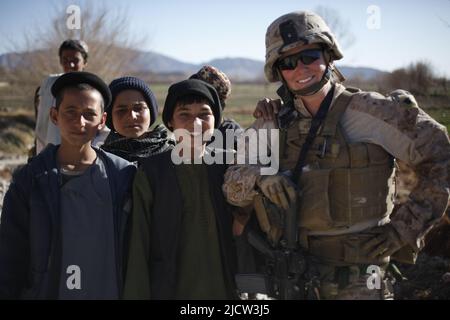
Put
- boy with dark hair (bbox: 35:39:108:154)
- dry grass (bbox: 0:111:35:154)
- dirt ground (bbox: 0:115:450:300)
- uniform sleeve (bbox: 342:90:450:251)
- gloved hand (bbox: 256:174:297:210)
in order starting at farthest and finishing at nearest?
dry grass (bbox: 0:111:35:154)
boy with dark hair (bbox: 35:39:108:154)
dirt ground (bbox: 0:115:450:300)
gloved hand (bbox: 256:174:297:210)
uniform sleeve (bbox: 342:90:450:251)

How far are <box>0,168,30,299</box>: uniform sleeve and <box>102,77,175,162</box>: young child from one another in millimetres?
796

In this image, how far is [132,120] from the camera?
3113mm

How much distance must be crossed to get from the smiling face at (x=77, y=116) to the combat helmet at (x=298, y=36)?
3.22ft

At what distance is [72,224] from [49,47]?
80.8 feet

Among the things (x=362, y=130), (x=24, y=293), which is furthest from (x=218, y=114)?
(x=24, y=293)

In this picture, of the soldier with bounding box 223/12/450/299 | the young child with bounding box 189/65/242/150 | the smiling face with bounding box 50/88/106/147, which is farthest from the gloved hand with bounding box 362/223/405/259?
the young child with bounding box 189/65/242/150

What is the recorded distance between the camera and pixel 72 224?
245cm

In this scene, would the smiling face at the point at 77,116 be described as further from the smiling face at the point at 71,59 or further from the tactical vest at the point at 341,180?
the smiling face at the point at 71,59

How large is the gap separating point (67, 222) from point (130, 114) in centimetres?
92

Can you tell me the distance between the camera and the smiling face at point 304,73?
8.36ft

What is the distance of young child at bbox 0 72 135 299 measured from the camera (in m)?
2.39

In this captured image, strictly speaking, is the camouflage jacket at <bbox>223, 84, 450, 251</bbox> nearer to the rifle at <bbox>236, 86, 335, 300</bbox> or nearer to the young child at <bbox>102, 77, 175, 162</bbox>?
the rifle at <bbox>236, 86, 335, 300</bbox>

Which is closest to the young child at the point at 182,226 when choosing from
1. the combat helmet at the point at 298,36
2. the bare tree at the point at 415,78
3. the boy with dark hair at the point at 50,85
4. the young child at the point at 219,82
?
the combat helmet at the point at 298,36

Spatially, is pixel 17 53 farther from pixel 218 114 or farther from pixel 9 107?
pixel 218 114
